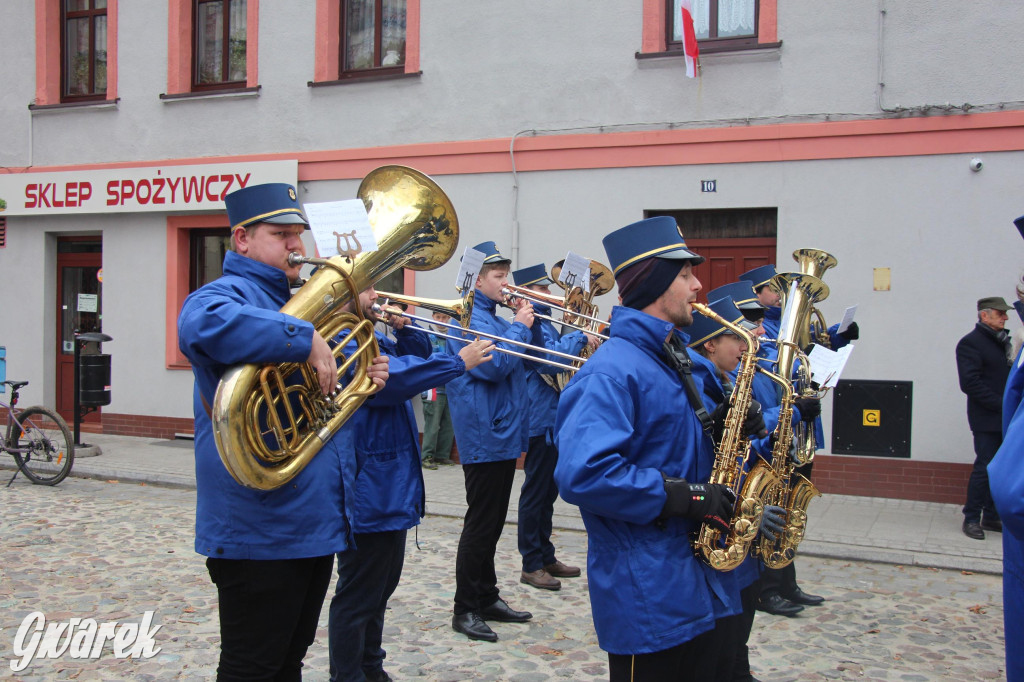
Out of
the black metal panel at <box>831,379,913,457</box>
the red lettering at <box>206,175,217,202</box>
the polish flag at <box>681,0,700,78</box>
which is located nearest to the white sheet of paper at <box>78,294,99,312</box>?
the red lettering at <box>206,175,217,202</box>

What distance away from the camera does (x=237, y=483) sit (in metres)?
3.03

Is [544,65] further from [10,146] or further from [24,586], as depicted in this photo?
[10,146]

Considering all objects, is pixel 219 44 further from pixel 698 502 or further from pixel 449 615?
pixel 698 502

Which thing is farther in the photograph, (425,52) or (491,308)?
(425,52)

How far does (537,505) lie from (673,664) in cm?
347

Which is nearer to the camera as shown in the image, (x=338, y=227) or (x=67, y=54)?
(x=338, y=227)

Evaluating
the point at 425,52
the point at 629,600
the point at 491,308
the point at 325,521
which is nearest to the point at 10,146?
the point at 425,52

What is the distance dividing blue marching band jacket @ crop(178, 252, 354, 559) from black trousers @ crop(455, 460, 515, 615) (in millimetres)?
2124

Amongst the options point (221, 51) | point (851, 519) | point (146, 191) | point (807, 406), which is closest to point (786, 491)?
point (807, 406)

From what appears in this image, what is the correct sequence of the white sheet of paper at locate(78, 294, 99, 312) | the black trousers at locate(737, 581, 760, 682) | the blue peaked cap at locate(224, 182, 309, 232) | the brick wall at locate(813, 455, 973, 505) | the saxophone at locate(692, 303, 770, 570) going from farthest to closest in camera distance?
the white sheet of paper at locate(78, 294, 99, 312)
the brick wall at locate(813, 455, 973, 505)
the black trousers at locate(737, 581, 760, 682)
the blue peaked cap at locate(224, 182, 309, 232)
the saxophone at locate(692, 303, 770, 570)

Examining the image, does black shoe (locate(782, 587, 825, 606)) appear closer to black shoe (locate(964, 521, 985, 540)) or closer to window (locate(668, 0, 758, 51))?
black shoe (locate(964, 521, 985, 540))

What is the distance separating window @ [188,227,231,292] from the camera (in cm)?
1292

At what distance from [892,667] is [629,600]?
2882 mm

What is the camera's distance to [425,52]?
11.3 meters
